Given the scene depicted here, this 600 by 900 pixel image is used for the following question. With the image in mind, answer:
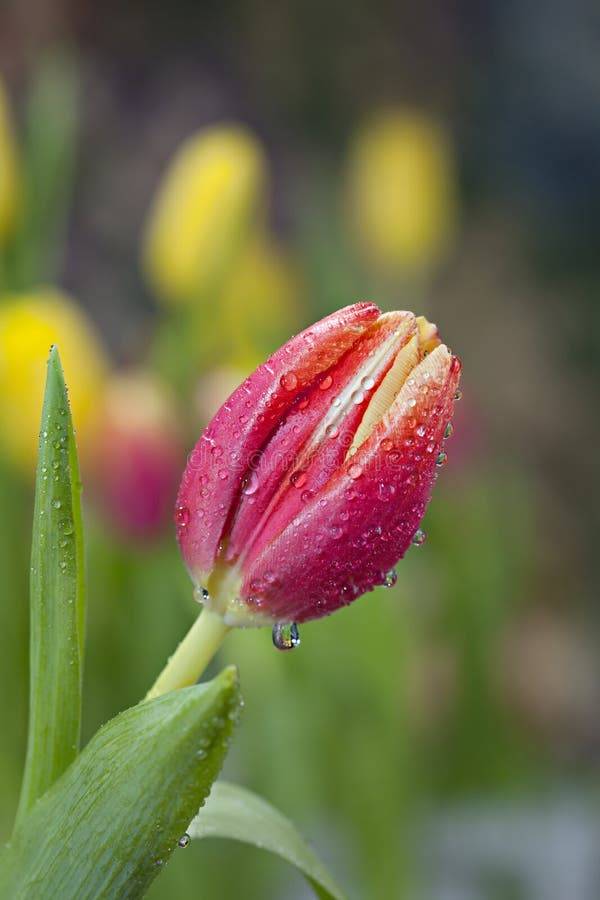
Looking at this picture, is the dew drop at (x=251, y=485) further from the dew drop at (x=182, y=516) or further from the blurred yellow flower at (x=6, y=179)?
the blurred yellow flower at (x=6, y=179)

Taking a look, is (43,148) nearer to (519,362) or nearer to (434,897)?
(434,897)

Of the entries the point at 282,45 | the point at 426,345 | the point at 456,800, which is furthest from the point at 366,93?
the point at 426,345

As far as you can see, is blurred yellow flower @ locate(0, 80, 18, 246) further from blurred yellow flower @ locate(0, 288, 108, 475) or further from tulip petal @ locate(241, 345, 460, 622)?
tulip petal @ locate(241, 345, 460, 622)

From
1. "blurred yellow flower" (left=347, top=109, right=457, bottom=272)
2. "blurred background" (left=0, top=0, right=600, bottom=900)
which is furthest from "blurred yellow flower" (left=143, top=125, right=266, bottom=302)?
"blurred yellow flower" (left=347, top=109, right=457, bottom=272)

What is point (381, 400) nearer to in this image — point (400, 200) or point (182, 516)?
point (182, 516)

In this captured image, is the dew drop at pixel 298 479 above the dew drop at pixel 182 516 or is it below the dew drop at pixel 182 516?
above

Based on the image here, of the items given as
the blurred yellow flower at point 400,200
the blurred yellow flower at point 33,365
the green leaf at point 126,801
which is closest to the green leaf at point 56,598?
the green leaf at point 126,801
